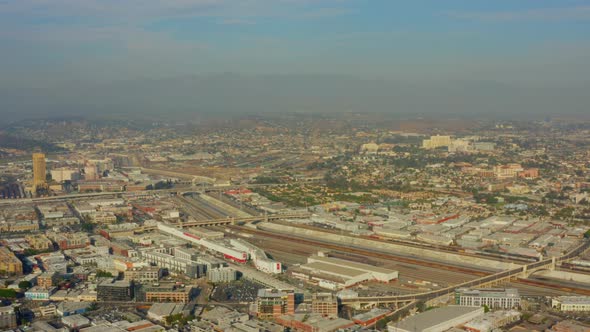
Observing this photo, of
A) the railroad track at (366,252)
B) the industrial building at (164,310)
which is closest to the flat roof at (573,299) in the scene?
the railroad track at (366,252)

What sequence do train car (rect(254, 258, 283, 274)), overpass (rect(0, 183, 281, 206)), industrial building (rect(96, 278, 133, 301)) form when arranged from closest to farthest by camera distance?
industrial building (rect(96, 278, 133, 301)) < train car (rect(254, 258, 283, 274)) < overpass (rect(0, 183, 281, 206))

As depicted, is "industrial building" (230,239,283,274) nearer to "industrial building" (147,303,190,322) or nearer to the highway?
the highway

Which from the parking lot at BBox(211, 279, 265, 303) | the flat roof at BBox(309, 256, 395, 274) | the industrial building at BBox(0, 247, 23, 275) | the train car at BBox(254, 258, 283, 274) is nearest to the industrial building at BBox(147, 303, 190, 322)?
the parking lot at BBox(211, 279, 265, 303)

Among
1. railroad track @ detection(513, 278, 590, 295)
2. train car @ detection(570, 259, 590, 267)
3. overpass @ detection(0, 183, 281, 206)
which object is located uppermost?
train car @ detection(570, 259, 590, 267)

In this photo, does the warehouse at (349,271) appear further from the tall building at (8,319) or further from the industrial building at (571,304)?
the tall building at (8,319)

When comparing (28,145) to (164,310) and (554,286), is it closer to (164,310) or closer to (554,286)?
(164,310)

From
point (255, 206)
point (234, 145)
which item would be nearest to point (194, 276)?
point (255, 206)

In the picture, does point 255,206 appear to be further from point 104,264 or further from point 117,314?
point 117,314
